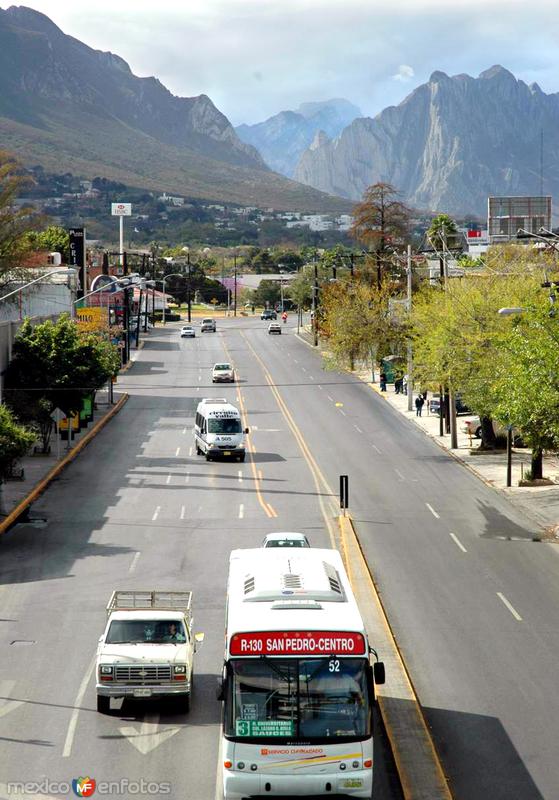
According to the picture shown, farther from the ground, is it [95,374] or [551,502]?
[95,374]

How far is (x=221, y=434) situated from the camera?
56281mm

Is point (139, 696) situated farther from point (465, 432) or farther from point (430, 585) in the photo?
point (465, 432)

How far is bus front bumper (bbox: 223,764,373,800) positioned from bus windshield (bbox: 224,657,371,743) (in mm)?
476

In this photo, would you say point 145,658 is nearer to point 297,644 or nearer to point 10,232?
point 297,644

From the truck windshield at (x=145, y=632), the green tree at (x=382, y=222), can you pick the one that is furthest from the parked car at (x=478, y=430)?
the green tree at (x=382, y=222)

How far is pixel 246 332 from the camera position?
140 m

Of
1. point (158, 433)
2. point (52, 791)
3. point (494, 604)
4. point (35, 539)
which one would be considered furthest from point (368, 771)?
point (158, 433)

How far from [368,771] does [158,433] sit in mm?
49224

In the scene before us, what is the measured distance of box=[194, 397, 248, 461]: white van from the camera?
183 ft

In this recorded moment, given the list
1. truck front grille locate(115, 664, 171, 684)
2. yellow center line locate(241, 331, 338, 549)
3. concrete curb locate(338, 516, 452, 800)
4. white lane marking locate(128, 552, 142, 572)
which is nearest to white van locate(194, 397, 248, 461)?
yellow center line locate(241, 331, 338, 549)

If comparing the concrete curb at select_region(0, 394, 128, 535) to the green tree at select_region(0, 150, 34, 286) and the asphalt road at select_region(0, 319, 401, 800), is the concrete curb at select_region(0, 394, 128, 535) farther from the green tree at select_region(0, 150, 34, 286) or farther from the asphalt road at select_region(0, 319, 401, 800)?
the green tree at select_region(0, 150, 34, 286)

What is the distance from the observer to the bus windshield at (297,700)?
16672mm

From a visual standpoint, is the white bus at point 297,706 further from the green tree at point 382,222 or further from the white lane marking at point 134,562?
the green tree at point 382,222

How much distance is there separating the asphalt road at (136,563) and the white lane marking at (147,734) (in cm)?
3
